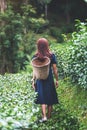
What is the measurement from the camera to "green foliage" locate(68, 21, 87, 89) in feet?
29.2

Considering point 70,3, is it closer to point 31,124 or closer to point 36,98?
point 36,98

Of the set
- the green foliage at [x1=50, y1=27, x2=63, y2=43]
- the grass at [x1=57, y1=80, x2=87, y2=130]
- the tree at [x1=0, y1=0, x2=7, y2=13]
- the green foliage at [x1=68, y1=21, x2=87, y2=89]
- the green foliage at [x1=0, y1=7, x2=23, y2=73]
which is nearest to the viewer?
the grass at [x1=57, y1=80, x2=87, y2=130]

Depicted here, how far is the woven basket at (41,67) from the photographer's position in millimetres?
8648

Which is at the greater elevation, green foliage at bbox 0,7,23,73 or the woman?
the woman

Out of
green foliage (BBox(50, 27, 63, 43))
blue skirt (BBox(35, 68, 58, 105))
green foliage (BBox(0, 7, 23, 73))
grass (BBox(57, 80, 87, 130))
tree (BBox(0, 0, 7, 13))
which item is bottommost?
green foliage (BBox(50, 27, 63, 43))

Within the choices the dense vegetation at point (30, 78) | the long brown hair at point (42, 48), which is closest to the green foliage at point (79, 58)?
the dense vegetation at point (30, 78)

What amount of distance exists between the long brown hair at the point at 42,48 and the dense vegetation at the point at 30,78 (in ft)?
2.30

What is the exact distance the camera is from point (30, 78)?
1454 cm

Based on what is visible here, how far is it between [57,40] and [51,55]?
24138mm

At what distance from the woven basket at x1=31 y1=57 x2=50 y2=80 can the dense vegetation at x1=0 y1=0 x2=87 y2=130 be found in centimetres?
39

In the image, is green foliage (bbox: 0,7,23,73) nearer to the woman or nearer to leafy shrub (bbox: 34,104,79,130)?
leafy shrub (bbox: 34,104,79,130)

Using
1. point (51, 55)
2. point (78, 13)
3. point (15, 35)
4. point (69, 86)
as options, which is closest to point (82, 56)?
point (51, 55)

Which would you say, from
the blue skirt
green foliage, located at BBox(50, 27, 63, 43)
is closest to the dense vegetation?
the blue skirt

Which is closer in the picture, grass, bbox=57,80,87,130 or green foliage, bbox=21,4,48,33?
grass, bbox=57,80,87,130
